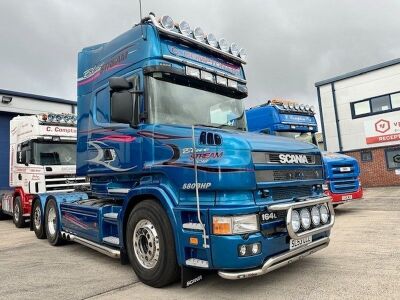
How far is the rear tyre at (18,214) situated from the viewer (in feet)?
37.2

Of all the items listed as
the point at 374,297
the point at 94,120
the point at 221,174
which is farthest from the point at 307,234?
the point at 94,120

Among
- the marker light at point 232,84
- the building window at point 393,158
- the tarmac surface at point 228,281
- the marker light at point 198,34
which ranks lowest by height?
the tarmac surface at point 228,281

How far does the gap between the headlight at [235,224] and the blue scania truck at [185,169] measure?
10 mm

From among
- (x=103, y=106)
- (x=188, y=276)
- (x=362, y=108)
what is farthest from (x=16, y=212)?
(x=362, y=108)

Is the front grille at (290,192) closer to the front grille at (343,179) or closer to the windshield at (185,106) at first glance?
the windshield at (185,106)

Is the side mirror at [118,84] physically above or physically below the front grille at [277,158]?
above

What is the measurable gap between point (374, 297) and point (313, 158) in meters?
1.87

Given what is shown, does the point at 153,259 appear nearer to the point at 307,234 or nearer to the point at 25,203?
the point at 307,234

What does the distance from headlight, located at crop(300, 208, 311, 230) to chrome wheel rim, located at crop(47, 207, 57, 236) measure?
5473 mm

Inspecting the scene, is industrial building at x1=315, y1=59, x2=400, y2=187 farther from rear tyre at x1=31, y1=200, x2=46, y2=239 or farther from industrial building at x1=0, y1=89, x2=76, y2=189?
rear tyre at x1=31, y1=200, x2=46, y2=239

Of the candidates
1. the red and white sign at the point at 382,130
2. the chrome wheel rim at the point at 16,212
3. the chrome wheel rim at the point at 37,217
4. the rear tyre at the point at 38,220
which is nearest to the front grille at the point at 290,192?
the rear tyre at the point at 38,220

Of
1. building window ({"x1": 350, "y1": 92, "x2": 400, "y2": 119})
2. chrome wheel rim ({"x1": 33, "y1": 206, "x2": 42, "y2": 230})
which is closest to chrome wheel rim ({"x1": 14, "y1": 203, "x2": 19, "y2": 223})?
chrome wheel rim ({"x1": 33, "y1": 206, "x2": 42, "y2": 230})

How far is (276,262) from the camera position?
409cm

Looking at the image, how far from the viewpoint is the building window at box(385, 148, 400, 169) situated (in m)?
20.2
